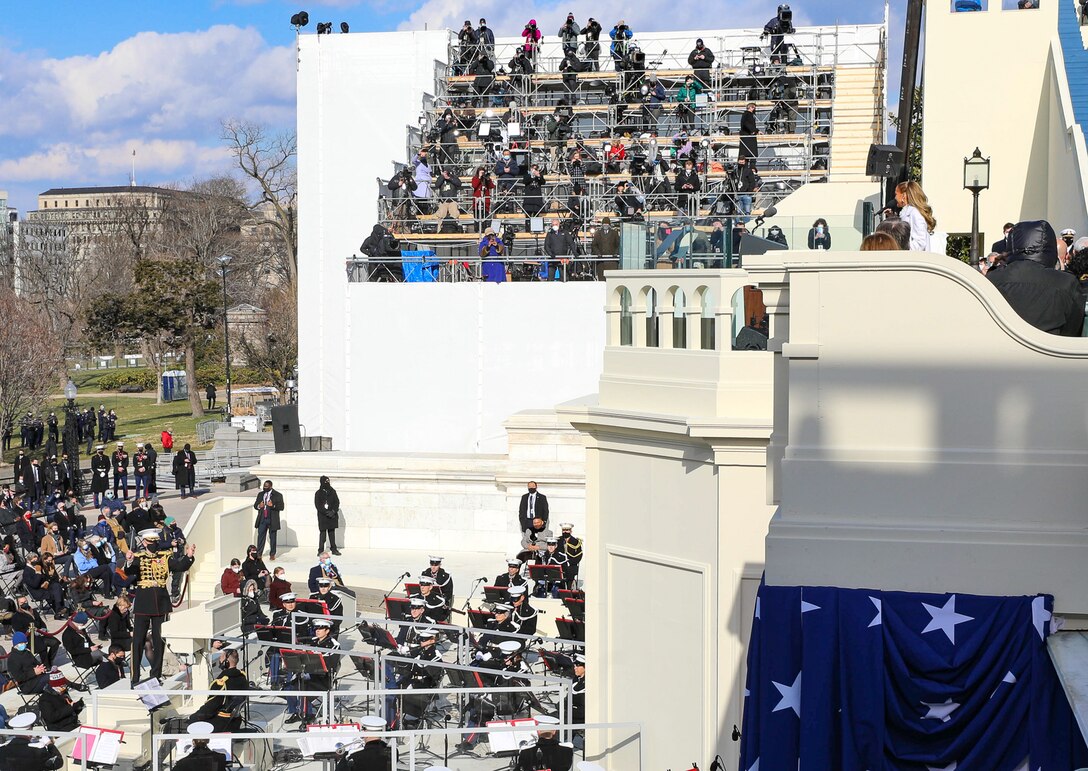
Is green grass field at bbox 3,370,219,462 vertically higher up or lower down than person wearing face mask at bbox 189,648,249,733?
lower down

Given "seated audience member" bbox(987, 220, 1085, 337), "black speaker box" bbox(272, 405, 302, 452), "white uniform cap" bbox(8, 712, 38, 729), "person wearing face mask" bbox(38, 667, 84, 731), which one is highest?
"seated audience member" bbox(987, 220, 1085, 337)

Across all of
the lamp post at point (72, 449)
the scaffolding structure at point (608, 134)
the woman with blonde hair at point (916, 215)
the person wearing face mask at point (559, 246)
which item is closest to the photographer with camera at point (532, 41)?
the scaffolding structure at point (608, 134)

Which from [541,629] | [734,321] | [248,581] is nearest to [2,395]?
[248,581]

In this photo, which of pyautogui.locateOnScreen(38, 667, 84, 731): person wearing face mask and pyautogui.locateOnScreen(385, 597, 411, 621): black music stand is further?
pyautogui.locateOnScreen(385, 597, 411, 621): black music stand

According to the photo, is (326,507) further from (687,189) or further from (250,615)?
(687,189)

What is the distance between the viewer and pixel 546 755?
39.6 feet

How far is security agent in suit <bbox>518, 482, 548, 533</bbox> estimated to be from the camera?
2298 centimetres

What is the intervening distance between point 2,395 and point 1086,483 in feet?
138

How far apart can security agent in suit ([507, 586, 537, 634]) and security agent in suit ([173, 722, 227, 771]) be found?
5.23m

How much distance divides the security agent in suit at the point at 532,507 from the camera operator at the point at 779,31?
75.3 feet

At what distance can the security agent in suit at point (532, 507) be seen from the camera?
75.4ft

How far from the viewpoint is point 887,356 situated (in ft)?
23.2

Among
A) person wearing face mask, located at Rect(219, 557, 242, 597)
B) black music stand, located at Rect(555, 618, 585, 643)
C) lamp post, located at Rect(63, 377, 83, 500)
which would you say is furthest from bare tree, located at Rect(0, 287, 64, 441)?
black music stand, located at Rect(555, 618, 585, 643)

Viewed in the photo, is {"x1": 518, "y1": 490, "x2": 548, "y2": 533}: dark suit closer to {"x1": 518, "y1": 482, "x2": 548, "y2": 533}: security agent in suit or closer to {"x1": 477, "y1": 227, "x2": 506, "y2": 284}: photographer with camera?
{"x1": 518, "y1": 482, "x2": 548, "y2": 533}: security agent in suit
